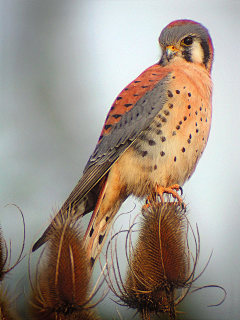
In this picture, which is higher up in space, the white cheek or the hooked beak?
→ the white cheek

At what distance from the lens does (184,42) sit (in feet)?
5.36

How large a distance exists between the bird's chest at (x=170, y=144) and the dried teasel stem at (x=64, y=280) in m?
0.56

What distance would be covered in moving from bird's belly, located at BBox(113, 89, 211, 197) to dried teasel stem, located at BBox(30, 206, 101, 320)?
0.56m

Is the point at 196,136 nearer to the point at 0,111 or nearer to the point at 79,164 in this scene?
the point at 79,164

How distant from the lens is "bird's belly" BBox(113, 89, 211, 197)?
1469 mm

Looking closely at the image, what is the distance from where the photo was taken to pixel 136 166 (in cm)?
150

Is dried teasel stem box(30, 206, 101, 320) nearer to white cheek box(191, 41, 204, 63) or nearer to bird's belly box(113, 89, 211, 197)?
bird's belly box(113, 89, 211, 197)

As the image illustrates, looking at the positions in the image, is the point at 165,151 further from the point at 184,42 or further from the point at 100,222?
the point at 184,42

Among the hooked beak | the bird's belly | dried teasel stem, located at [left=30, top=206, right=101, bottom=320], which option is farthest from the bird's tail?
the hooked beak

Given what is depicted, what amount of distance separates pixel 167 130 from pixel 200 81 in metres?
0.36

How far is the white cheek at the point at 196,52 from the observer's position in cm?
165

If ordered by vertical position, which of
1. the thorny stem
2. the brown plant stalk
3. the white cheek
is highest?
the white cheek

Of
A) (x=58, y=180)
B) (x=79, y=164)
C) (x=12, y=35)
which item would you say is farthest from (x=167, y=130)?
(x=12, y=35)

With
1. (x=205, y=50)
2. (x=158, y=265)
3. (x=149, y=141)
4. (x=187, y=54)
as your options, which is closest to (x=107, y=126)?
(x=149, y=141)
